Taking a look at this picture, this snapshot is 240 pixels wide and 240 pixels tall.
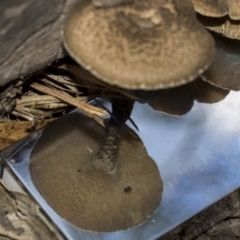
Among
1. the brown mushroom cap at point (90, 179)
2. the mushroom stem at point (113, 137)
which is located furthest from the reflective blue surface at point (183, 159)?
the mushroom stem at point (113, 137)

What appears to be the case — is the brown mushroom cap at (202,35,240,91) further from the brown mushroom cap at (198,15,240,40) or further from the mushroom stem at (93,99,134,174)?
the mushroom stem at (93,99,134,174)

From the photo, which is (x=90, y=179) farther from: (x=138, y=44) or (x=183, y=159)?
(x=138, y=44)

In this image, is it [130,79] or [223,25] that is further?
[223,25]

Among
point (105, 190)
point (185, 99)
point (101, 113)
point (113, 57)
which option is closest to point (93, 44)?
point (113, 57)

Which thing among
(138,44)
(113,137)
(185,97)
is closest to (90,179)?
(113,137)

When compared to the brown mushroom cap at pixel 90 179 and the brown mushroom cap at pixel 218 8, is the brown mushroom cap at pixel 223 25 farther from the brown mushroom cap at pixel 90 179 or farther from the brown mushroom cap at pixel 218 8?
the brown mushroom cap at pixel 90 179

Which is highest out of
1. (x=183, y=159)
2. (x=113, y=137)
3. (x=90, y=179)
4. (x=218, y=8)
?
(x=218, y=8)

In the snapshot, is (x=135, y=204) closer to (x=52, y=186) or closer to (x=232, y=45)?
(x=52, y=186)
